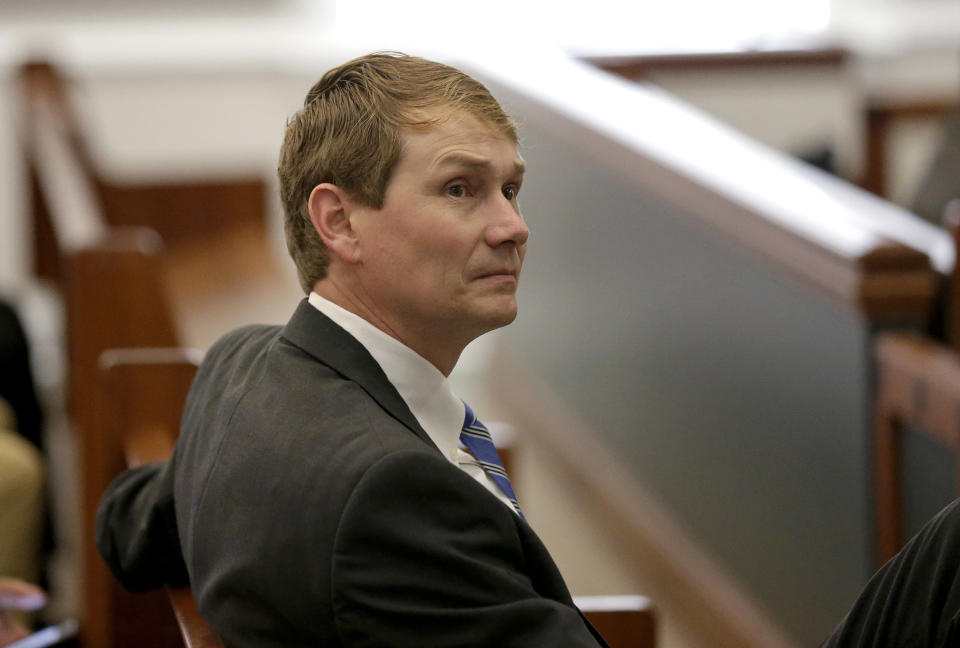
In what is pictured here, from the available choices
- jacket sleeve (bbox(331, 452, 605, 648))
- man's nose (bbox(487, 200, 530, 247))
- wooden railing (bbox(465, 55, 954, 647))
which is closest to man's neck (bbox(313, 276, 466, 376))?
man's nose (bbox(487, 200, 530, 247))

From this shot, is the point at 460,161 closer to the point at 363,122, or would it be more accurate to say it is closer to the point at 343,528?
the point at 363,122

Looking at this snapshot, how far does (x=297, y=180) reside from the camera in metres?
1.40

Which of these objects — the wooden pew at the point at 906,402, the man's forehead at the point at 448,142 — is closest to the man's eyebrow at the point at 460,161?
the man's forehead at the point at 448,142

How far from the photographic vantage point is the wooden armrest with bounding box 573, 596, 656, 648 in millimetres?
1541

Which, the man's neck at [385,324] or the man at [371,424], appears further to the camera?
the man's neck at [385,324]

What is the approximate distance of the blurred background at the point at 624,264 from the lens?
7.98ft

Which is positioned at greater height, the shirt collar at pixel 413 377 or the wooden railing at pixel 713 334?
the shirt collar at pixel 413 377

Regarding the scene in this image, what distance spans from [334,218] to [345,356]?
0.15 meters

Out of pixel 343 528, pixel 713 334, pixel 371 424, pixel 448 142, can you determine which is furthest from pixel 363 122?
pixel 713 334

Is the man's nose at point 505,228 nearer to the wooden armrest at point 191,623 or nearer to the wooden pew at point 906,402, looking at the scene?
the wooden armrest at point 191,623

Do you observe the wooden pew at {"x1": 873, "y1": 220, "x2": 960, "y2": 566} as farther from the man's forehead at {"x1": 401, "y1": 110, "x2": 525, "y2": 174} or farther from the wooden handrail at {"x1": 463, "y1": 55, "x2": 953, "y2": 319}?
the man's forehead at {"x1": 401, "y1": 110, "x2": 525, "y2": 174}

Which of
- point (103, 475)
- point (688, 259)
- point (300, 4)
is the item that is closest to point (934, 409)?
point (688, 259)

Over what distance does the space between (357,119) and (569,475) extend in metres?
3.00

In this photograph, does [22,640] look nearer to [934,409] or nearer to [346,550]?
[346,550]
